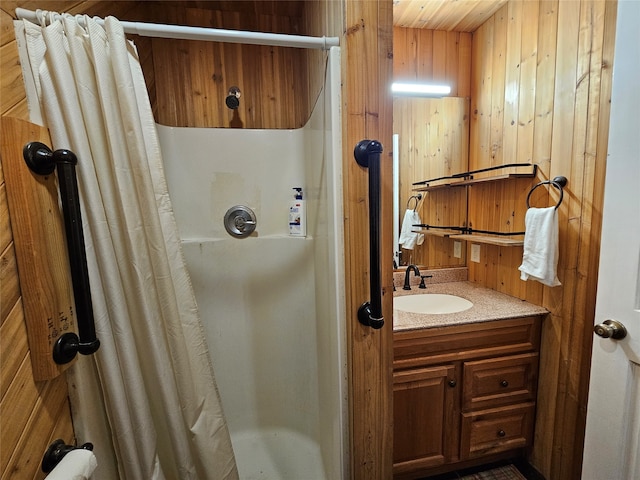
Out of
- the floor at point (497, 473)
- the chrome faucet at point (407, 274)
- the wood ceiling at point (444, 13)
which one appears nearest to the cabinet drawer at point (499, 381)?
the floor at point (497, 473)

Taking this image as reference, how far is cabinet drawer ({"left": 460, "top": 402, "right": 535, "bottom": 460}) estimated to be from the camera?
141cm

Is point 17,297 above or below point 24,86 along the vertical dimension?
below

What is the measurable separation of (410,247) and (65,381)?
169 cm

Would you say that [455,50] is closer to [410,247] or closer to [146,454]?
[410,247]

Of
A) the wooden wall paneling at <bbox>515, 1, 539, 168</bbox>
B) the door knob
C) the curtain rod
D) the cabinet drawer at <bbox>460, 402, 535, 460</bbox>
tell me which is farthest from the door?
the curtain rod

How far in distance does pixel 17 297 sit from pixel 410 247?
1.74 metres

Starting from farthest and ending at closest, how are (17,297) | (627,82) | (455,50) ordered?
1. (455,50)
2. (627,82)
3. (17,297)

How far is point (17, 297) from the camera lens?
58 cm

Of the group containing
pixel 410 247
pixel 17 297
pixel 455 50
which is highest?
pixel 455 50

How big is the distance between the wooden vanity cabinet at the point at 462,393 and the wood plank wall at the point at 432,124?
62cm

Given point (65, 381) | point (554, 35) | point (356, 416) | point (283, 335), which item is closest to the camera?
point (65, 381)

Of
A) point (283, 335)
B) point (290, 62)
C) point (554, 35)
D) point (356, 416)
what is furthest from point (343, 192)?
point (554, 35)

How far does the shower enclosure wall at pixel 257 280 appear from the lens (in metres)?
1.51

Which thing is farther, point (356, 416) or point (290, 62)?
point (290, 62)
